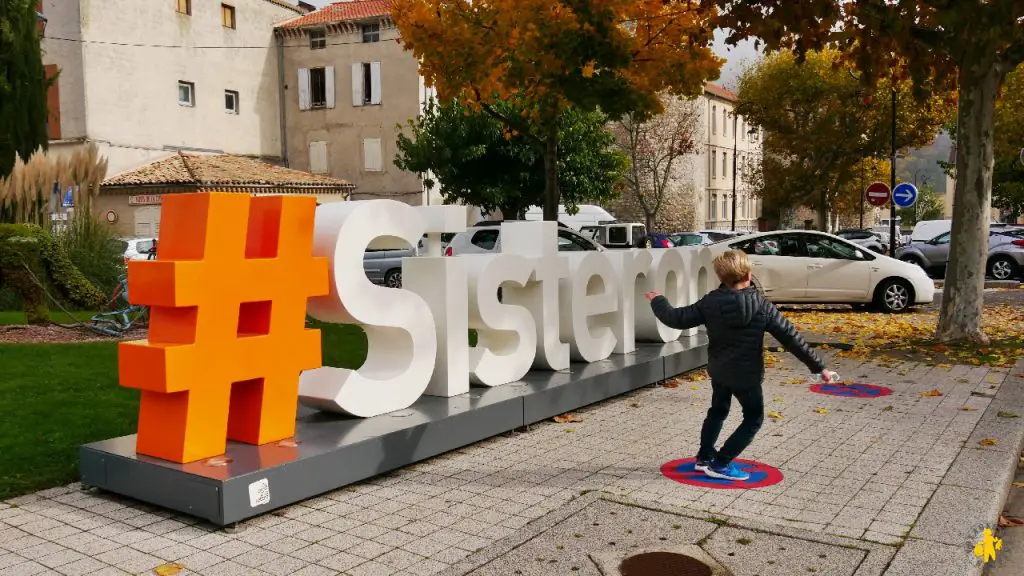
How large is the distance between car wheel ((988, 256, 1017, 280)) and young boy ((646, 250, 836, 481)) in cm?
2260

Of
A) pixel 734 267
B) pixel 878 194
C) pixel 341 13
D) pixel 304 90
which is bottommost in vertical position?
pixel 734 267

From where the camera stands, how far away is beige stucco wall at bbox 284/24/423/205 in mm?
39219

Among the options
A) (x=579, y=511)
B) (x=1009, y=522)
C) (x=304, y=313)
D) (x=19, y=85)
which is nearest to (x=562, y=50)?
(x=304, y=313)

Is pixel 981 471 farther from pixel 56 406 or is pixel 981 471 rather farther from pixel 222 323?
pixel 56 406

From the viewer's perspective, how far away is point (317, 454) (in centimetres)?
537

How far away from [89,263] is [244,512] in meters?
11.6

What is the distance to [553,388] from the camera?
745 cm

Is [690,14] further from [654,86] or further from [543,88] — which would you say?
[543,88]

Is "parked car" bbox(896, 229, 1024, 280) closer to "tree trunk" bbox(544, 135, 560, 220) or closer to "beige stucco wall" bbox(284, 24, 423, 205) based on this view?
"tree trunk" bbox(544, 135, 560, 220)

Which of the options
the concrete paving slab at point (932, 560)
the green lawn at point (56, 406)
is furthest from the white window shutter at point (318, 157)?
the concrete paving slab at point (932, 560)

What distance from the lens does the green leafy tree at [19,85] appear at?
899 inches

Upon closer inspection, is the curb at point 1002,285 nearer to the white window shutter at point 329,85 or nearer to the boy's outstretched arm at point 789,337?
the boy's outstretched arm at point 789,337

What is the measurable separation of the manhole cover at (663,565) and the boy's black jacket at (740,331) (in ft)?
4.88

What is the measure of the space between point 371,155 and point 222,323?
118 feet
